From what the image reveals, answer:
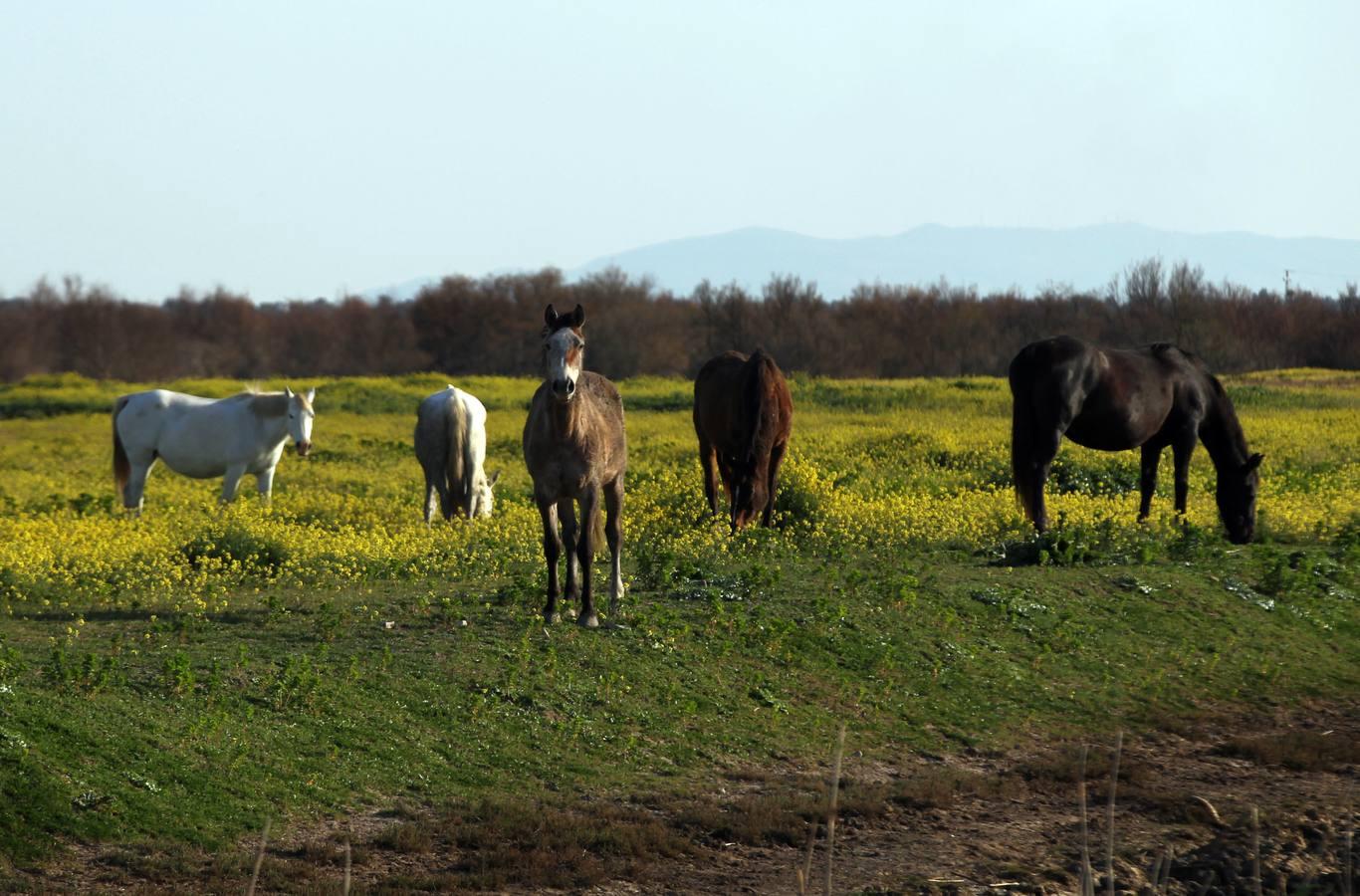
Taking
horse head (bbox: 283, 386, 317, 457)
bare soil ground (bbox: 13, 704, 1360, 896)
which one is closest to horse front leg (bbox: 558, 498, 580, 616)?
bare soil ground (bbox: 13, 704, 1360, 896)

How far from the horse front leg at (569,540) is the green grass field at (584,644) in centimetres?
31

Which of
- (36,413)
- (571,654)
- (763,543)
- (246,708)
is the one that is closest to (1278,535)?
(763,543)

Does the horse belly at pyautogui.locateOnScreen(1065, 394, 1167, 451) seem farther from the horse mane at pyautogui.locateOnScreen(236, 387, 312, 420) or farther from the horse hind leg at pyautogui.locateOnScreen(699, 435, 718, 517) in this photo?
the horse mane at pyautogui.locateOnScreen(236, 387, 312, 420)

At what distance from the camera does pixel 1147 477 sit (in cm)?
1741

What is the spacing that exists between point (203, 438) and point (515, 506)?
414 centimetres

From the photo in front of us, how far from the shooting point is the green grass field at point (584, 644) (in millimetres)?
8484

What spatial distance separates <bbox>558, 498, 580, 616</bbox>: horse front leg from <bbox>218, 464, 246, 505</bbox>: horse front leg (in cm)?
884

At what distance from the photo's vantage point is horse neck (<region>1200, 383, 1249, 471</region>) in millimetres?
17000

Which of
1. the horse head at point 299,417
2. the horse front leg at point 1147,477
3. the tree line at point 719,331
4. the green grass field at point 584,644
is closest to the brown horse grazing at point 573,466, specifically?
the green grass field at point 584,644

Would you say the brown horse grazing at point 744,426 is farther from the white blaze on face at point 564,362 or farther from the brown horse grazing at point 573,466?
the white blaze on face at point 564,362

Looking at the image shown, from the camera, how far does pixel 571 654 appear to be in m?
10.6

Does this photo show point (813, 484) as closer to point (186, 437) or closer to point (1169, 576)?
point (1169, 576)

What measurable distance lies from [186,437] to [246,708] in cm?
1114

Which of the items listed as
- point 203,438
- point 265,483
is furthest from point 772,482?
point 203,438
